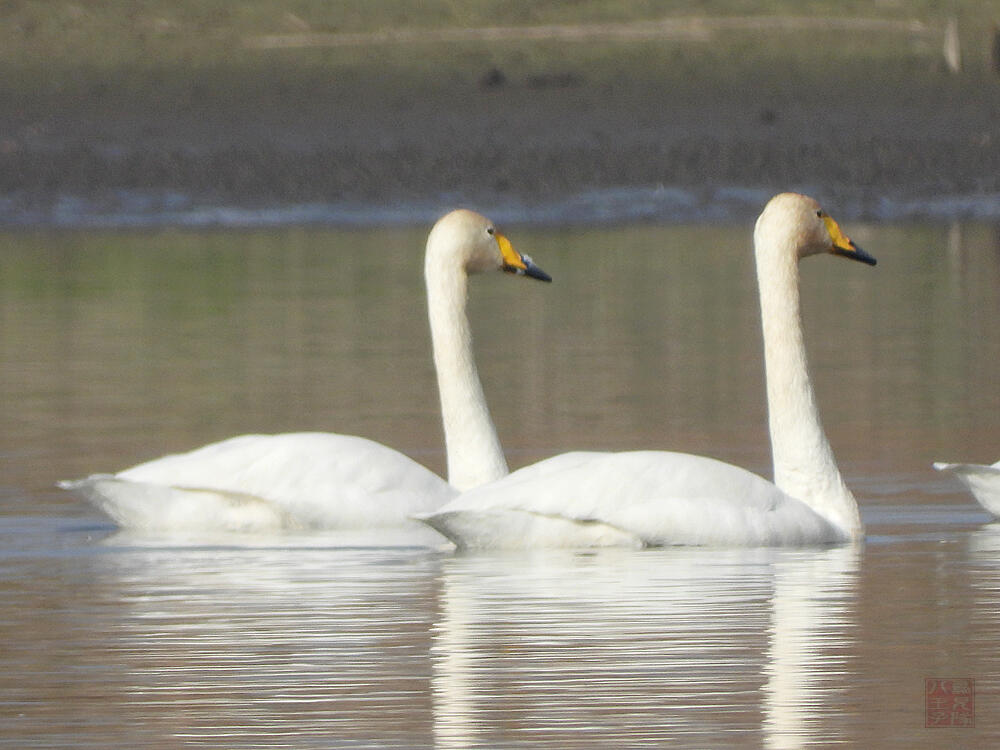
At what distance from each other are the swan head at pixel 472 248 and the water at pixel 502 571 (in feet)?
3.27

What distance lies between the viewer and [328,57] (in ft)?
107

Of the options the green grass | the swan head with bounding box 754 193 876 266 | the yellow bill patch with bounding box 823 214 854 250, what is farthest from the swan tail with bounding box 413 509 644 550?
the green grass

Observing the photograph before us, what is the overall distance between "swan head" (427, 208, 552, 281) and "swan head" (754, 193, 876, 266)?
0.91 metres

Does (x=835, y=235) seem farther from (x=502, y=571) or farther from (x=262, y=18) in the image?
(x=262, y=18)

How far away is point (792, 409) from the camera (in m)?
8.65

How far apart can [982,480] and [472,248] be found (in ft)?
6.37

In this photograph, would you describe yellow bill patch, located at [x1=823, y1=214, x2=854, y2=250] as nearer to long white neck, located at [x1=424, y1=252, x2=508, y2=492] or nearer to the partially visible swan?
the partially visible swan

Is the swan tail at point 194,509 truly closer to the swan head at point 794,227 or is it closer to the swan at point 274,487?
the swan at point 274,487

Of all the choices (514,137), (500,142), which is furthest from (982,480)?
(514,137)

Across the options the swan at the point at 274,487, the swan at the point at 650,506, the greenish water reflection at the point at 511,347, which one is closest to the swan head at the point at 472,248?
the swan at the point at 274,487

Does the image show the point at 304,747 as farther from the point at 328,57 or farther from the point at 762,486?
the point at 328,57

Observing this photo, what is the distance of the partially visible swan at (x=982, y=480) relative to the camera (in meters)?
8.48

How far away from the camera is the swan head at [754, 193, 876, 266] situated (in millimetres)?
8875

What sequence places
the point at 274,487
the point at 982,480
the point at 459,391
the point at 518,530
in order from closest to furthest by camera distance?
1. the point at 518,530
2. the point at 982,480
3. the point at 274,487
4. the point at 459,391
